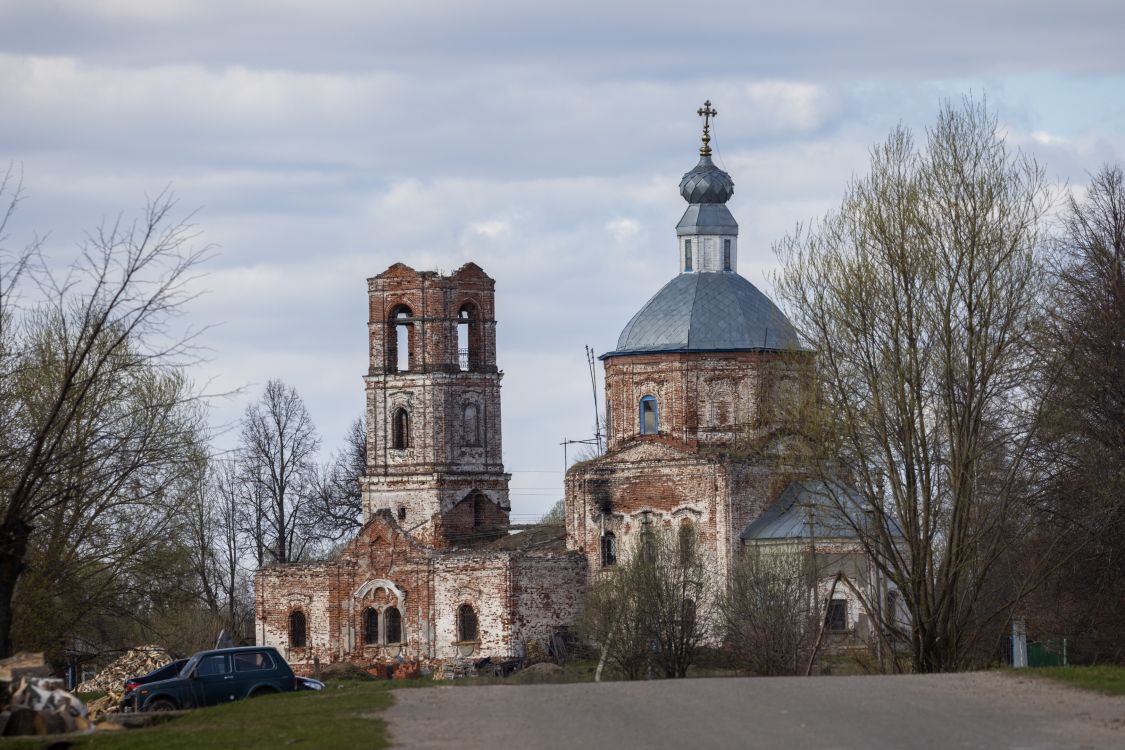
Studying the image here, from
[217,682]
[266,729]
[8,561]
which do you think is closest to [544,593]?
[217,682]

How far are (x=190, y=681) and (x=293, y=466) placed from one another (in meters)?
39.5

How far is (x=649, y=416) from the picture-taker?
4819 centimetres

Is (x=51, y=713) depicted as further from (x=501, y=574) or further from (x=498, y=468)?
(x=498, y=468)

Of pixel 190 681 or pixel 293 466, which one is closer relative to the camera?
pixel 190 681

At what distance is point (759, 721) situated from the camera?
16.0 m

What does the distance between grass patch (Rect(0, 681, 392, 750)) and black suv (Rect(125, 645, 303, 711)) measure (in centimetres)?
469

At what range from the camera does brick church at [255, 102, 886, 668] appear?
46469 millimetres

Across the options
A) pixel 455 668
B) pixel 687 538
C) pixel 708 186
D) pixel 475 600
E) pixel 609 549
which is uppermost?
pixel 708 186

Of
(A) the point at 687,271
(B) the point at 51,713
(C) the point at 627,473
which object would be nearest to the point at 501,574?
(C) the point at 627,473

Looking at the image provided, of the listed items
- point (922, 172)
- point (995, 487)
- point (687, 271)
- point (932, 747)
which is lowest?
point (932, 747)

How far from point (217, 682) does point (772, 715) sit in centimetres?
1083

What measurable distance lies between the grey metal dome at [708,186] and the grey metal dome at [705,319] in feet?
7.52

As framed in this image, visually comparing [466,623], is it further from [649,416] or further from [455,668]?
[649,416]

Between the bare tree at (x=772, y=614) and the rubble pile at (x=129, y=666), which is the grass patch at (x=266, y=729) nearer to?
the bare tree at (x=772, y=614)
